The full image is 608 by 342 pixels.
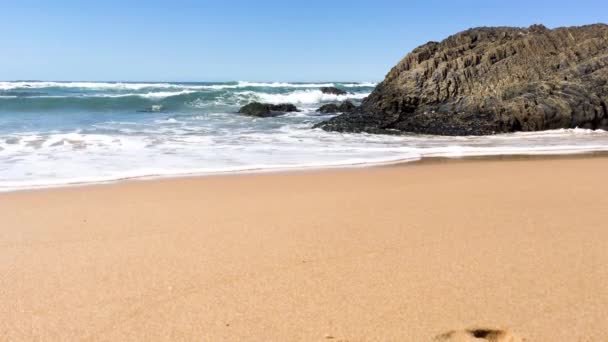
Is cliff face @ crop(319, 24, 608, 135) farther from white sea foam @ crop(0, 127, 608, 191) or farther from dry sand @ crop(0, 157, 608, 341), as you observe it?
dry sand @ crop(0, 157, 608, 341)

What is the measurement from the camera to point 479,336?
1976 mm

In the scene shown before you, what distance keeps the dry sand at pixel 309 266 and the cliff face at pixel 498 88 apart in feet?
25.4

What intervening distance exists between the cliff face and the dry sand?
25.4 feet

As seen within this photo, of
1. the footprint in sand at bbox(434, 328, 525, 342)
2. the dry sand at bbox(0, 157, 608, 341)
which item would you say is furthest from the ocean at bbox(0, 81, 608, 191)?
the footprint in sand at bbox(434, 328, 525, 342)

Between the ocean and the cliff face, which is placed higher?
the cliff face

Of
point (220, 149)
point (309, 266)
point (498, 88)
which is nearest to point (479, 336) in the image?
point (309, 266)

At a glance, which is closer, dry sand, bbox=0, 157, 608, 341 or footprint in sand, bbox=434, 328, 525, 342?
footprint in sand, bbox=434, 328, 525, 342

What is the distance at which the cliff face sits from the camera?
12.0m

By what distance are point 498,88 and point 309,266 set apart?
11976 millimetres

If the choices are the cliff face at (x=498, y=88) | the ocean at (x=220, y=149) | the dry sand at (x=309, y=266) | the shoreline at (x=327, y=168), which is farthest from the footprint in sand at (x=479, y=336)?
the cliff face at (x=498, y=88)

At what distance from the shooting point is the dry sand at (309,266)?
6.80 feet

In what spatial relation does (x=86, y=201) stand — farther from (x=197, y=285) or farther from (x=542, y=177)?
(x=542, y=177)

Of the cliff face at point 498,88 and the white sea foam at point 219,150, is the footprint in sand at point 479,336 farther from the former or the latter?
the cliff face at point 498,88

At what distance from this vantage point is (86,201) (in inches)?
187
